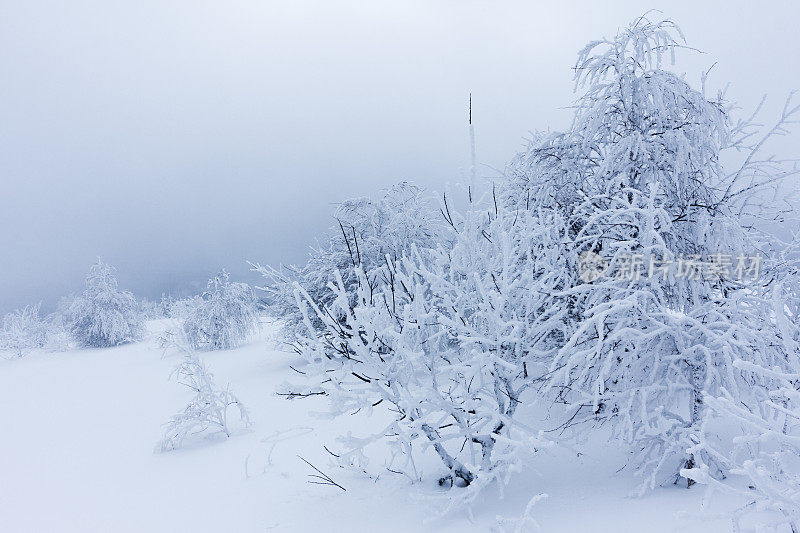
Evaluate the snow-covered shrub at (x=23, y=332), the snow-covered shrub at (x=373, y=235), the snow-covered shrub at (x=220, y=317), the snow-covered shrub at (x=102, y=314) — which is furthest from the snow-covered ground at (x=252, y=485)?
the snow-covered shrub at (x=23, y=332)

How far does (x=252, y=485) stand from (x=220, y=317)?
18315mm

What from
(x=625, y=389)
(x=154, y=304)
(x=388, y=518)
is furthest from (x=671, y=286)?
(x=154, y=304)

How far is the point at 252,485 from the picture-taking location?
6.63 metres

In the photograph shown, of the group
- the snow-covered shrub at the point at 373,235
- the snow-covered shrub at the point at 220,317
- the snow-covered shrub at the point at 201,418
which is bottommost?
the snow-covered shrub at the point at 220,317

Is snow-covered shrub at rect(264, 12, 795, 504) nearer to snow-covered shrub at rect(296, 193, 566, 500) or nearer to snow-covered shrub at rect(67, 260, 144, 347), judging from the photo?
snow-covered shrub at rect(296, 193, 566, 500)

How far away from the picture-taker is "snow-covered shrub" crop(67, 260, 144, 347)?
29344 millimetres

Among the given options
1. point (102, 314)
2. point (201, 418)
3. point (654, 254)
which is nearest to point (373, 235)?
point (201, 418)

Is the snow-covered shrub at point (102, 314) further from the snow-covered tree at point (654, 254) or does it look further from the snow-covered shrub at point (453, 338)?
the snow-covered tree at point (654, 254)

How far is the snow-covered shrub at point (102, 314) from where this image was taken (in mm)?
29344

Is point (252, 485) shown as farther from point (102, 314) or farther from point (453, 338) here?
point (102, 314)

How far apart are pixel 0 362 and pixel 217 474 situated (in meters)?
29.7

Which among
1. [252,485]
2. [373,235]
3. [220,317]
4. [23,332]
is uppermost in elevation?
[373,235]

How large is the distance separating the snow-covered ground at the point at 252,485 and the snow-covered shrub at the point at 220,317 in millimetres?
9447

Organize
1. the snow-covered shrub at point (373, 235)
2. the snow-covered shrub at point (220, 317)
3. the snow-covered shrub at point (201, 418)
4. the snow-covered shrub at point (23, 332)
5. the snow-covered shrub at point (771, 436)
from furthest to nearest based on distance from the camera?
the snow-covered shrub at point (23, 332) → the snow-covered shrub at point (220, 317) → the snow-covered shrub at point (373, 235) → the snow-covered shrub at point (201, 418) → the snow-covered shrub at point (771, 436)
